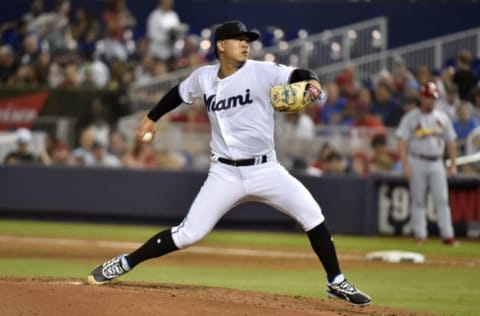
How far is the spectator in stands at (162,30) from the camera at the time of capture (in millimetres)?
20750

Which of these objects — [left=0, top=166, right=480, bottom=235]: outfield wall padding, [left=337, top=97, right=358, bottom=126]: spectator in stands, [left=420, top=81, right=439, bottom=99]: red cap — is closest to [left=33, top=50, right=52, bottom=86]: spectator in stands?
[left=0, top=166, right=480, bottom=235]: outfield wall padding

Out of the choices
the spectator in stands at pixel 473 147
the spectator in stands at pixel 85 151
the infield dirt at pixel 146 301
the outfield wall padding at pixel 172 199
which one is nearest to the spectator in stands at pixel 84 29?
the spectator in stands at pixel 85 151

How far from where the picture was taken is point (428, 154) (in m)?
13.6

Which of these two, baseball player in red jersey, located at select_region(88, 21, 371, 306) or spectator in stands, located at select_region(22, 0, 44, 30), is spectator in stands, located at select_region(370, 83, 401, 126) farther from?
baseball player in red jersey, located at select_region(88, 21, 371, 306)

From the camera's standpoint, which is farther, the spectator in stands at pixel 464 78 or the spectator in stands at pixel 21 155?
the spectator in stands at pixel 21 155

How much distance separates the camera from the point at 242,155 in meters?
7.80

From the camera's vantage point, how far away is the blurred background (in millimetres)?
16469

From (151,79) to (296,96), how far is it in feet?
41.3

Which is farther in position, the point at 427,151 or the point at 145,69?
the point at 145,69

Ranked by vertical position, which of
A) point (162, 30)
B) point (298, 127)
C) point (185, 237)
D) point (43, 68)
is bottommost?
point (185, 237)

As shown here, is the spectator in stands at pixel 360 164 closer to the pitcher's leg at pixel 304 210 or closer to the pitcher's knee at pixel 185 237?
the pitcher's leg at pixel 304 210

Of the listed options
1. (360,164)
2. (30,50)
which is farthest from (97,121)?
(360,164)

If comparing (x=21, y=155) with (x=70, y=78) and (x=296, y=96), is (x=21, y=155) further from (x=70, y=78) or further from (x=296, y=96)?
(x=296, y=96)

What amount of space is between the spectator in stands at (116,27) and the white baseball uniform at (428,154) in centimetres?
858
